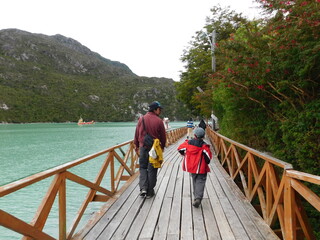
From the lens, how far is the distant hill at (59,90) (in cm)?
11875

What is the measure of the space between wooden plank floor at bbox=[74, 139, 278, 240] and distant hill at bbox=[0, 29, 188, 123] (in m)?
91.4

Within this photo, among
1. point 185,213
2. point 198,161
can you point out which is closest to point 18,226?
point 185,213

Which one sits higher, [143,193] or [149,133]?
[149,133]

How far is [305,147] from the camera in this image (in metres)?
4.14

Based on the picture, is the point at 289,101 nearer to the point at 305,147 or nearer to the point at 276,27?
the point at 305,147

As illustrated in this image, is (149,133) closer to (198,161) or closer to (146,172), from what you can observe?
(146,172)

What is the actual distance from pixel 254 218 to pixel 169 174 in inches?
147

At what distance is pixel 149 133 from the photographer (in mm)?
4648

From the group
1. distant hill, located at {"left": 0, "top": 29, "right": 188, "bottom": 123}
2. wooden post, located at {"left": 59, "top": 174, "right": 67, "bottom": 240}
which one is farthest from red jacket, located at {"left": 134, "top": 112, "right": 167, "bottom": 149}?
distant hill, located at {"left": 0, "top": 29, "right": 188, "bottom": 123}

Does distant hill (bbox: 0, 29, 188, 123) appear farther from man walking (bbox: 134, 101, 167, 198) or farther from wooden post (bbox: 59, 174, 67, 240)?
wooden post (bbox: 59, 174, 67, 240)

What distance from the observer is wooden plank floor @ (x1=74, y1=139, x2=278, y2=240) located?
323 centimetres

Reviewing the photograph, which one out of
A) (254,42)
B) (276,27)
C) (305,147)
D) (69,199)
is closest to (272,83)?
(254,42)

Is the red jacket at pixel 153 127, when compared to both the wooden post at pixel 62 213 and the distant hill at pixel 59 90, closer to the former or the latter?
the wooden post at pixel 62 213

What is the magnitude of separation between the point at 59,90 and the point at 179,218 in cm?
15185
